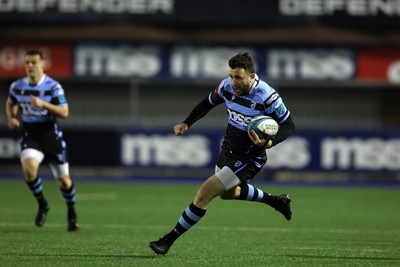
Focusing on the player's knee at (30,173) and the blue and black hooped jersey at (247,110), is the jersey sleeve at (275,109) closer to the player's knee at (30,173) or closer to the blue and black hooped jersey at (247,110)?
the blue and black hooped jersey at (247,110)

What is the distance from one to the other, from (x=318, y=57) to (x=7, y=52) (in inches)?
317

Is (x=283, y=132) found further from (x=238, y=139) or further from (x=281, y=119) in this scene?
(x=238, y=139)

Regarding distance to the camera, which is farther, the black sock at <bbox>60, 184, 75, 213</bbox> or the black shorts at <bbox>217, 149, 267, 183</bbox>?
the black sock at <bbox>60, 184, 75, 213</bbox>

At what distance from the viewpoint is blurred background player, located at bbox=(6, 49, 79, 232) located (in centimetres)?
1145

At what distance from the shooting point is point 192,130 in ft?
70.7

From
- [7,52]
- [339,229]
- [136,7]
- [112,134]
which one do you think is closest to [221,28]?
[136,7]

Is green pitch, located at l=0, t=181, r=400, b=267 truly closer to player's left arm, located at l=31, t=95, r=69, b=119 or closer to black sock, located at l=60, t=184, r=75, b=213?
black sock, located at l=60, t=184, r=75, b=213

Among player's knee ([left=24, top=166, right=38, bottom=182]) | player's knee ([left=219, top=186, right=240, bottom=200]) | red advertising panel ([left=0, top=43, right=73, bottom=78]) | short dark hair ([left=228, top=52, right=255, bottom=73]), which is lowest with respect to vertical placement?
red advertising panel ([left=0, top=43, right=73, bottom=78])

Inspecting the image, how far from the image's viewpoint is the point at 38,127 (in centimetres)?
1159

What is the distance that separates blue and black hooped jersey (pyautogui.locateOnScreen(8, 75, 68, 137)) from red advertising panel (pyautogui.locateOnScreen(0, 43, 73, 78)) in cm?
1166

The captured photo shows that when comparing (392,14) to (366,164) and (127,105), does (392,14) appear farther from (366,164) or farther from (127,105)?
(127,105)

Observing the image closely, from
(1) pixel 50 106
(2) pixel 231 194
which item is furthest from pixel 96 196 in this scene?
(2) pixel 231 194

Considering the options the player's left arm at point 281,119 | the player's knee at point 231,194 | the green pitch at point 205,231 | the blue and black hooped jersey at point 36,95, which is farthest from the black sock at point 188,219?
the blue and black hooped jersey at point 36,95

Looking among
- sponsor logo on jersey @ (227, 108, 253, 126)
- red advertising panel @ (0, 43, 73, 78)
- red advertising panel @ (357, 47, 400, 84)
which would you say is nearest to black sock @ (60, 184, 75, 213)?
sponsor logo on jersey @ (227, 108, 253, 126)
